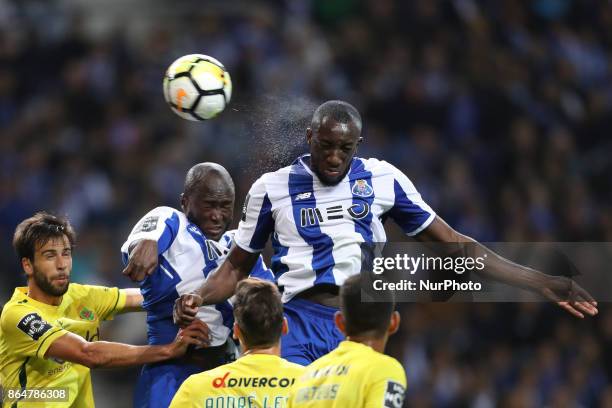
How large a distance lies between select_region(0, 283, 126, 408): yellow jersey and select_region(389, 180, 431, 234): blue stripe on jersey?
2058 mm

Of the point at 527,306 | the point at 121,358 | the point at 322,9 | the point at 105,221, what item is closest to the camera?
the point at 121,358

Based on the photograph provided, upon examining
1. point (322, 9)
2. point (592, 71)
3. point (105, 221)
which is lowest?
point (105, 221)

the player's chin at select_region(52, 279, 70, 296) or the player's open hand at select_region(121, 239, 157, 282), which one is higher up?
the player's open hand at select_region(121, 239, 157, 282)

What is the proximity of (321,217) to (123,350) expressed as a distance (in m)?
1.34

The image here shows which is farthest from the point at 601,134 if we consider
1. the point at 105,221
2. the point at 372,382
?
the point at 372,382

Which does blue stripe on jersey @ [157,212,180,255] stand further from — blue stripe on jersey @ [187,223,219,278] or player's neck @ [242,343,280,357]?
player's neck @ [242,343,280,357]

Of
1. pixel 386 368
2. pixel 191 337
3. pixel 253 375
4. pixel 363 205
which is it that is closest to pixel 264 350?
pixel 253 375

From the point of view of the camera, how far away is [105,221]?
1228 cm

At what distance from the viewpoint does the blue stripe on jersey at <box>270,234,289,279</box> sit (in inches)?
248

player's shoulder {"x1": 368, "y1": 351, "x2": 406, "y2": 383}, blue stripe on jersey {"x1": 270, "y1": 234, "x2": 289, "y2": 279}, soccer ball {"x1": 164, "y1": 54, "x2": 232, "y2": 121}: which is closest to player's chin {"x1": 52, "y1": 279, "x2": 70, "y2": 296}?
blue stripe on jersey {"x1": 270, "y1": 234, "x2": 289, "y2": 279}

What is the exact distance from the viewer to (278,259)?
6.32 m

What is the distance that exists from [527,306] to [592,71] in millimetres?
3909

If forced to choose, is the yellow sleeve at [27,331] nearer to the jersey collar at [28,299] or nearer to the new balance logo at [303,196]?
the jersey collar at [28,299]

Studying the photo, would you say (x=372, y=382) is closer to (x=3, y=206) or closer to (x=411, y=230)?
(x=411, y=230)
